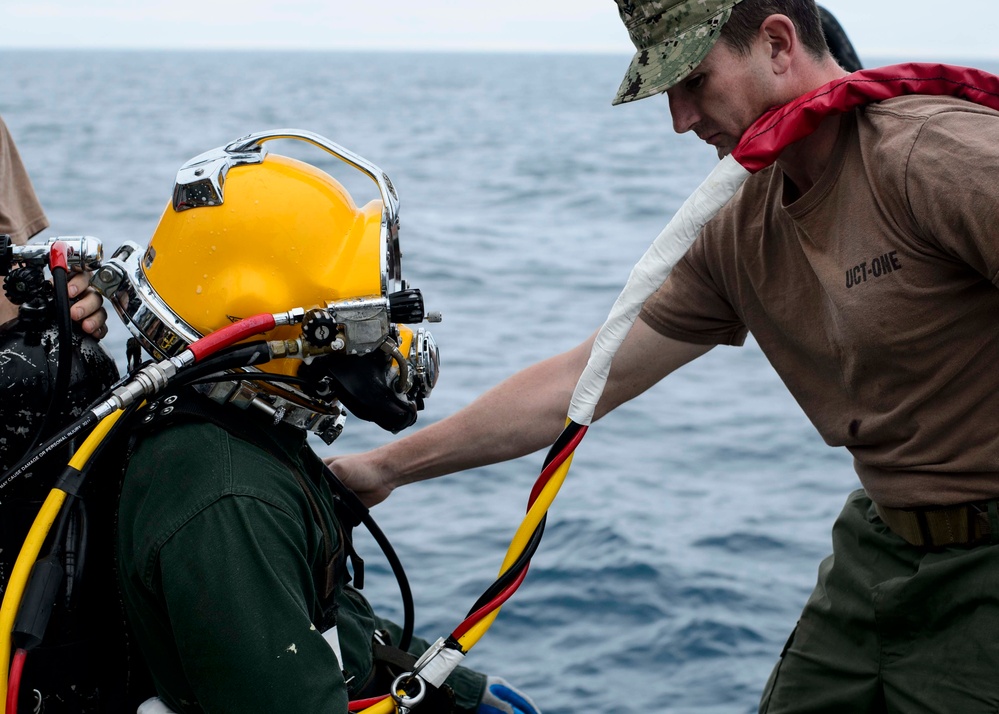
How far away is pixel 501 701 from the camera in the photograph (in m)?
2.95

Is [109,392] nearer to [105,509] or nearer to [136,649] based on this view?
[105,509]

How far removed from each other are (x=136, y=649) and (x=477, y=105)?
47728mm

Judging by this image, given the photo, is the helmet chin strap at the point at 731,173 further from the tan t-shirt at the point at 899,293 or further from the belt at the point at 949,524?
the belt at the point at 949,524

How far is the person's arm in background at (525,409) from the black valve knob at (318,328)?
0.87 m

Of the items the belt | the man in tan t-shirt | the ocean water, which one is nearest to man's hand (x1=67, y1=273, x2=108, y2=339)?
the man in tan t-shirt

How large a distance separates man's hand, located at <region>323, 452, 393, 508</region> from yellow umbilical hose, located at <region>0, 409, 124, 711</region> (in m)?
0.90

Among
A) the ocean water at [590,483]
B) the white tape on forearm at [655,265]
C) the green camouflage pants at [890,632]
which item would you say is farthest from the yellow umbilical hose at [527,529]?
the ocean water at [590,483]

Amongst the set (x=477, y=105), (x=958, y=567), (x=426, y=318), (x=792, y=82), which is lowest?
(x=477, y=105)

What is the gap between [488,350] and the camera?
10625mm

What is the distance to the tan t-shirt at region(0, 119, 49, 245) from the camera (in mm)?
3472

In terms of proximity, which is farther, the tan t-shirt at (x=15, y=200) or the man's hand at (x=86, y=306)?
the tan t-shirt at (x=15, y=200)

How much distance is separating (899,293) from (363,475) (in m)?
1.31

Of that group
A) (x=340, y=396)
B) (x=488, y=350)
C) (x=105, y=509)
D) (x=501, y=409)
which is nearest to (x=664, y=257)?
(x=340, y=396)

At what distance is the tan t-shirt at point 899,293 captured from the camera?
2.24 metres
